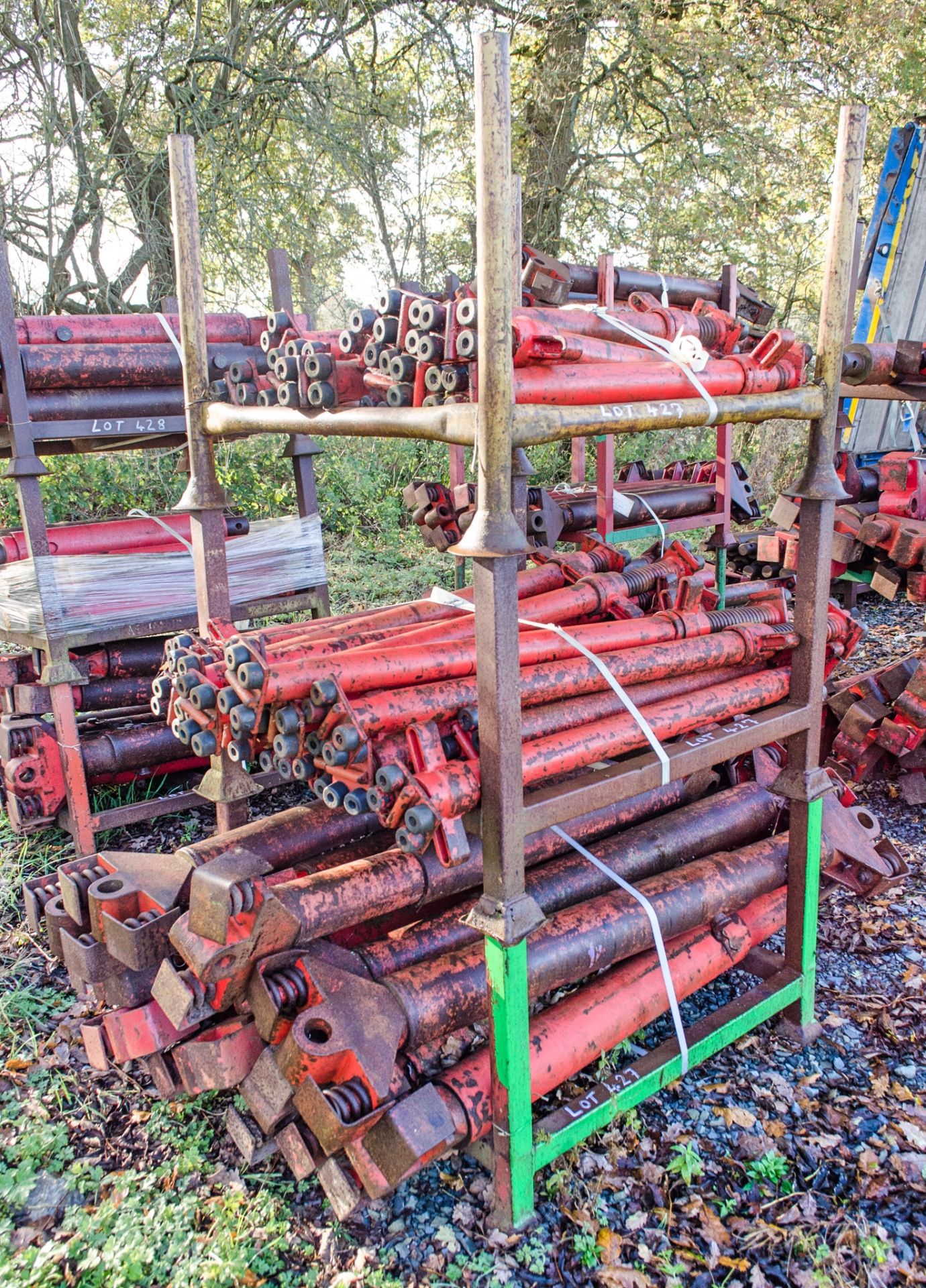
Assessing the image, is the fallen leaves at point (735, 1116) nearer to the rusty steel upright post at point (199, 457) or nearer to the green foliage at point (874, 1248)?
the green foliage at point (874, 1248)

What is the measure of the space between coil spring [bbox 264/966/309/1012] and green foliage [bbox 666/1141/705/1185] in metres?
1.21

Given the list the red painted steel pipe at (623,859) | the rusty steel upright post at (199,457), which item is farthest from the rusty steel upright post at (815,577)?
the rusty steel upright post at (199,457)

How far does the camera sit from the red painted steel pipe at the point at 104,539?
4.57 m

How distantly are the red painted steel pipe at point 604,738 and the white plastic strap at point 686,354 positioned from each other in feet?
2.95

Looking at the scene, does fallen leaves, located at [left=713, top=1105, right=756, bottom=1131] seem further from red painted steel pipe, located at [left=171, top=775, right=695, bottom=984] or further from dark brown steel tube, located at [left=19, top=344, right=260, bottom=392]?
dark brown steel tube, located at [left=19, top=344, right=260, bottom=392]

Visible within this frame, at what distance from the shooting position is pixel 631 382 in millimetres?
2377

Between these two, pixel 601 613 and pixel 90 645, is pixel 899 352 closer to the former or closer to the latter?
pixel 601 613

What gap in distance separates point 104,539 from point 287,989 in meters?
3.04

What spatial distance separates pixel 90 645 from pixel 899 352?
4.21 m

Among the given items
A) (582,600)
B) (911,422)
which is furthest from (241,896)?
(911,422)

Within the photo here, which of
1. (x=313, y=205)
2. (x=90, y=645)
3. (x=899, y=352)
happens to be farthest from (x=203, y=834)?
(x=313, y=205)

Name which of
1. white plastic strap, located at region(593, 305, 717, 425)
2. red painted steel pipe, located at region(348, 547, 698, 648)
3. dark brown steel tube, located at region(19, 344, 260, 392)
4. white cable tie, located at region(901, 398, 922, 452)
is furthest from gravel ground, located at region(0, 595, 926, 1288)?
white cable tie, located at region(901, 398, 922, 452)

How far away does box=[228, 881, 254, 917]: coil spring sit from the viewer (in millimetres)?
2309

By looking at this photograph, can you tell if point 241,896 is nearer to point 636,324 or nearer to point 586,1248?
point 586,1248
